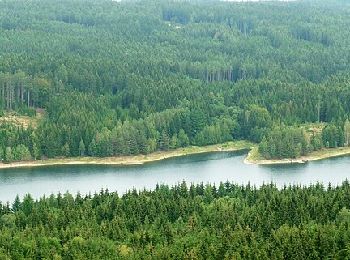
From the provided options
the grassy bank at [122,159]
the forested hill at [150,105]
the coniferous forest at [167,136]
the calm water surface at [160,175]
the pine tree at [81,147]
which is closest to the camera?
the coniferous forest at [167,136]

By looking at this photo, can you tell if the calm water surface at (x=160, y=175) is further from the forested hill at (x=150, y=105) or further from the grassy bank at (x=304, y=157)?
the forested hill at (x=150, y=105)

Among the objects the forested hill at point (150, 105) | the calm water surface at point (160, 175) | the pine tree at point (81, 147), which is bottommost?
the calm water surface at point (160, 175)

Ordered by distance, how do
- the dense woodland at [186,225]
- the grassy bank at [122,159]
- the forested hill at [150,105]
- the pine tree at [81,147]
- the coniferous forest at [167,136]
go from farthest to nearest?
the forested hill at [150,105], the pine tree at [81,147], the grassy bank at [122,159], the coniferous forest at [167,136], the dense woodland at [186,225]

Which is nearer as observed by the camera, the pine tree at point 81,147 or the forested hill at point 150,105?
the pine tree at point 81,147

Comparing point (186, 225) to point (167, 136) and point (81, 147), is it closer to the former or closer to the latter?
point (81, 147)

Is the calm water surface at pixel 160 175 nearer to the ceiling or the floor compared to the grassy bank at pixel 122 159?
nearer to the floor

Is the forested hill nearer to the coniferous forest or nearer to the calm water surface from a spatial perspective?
the coniferous forest

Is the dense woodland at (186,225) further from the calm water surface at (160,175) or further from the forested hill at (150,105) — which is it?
the forested hill at (150,105)

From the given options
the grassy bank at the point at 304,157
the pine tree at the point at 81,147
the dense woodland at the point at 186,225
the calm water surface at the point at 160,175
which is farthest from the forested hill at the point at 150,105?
the dense woodland at the point at 186,225
